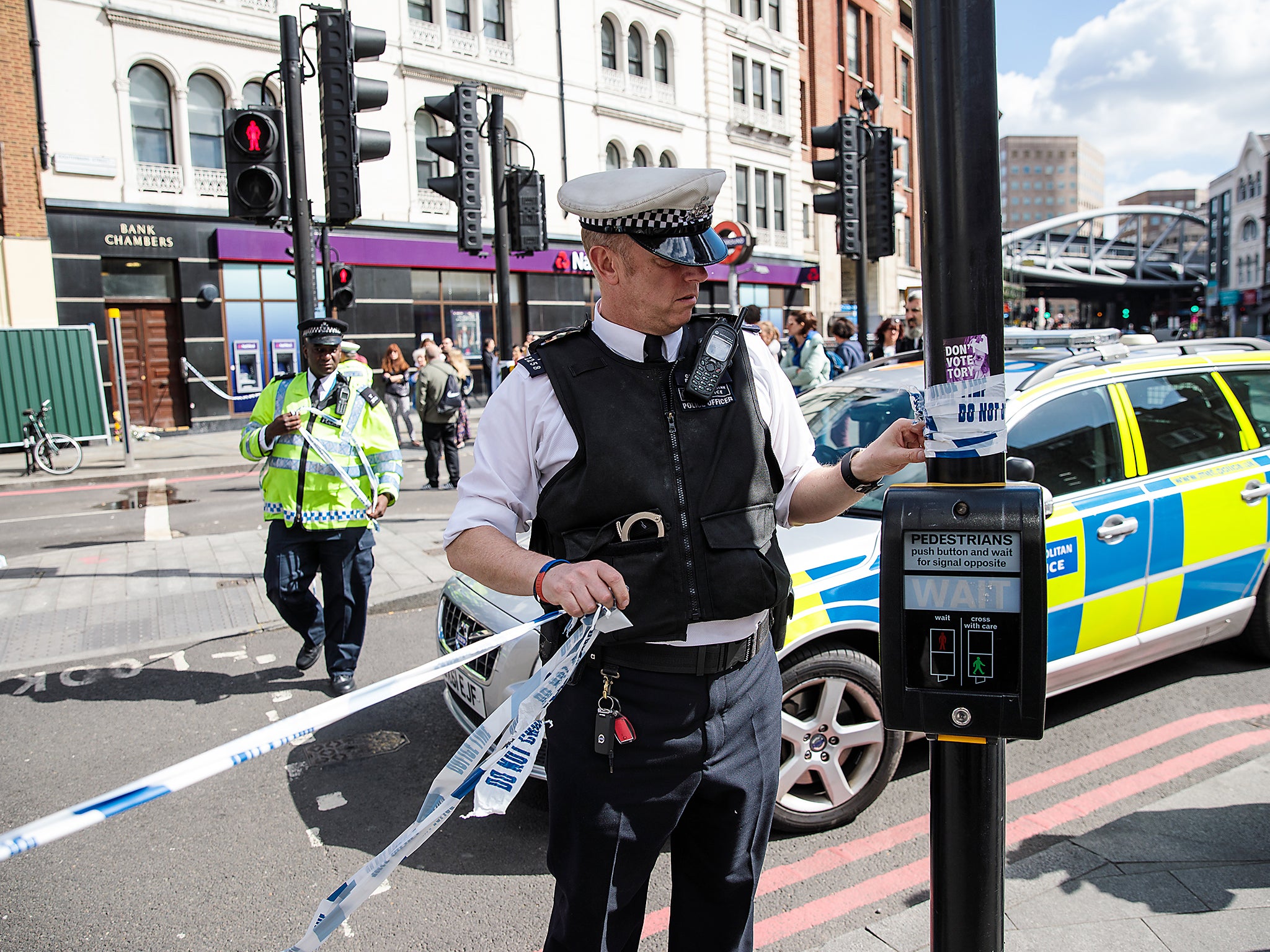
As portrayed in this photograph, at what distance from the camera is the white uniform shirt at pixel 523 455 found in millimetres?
1987

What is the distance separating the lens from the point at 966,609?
1691 millimetres

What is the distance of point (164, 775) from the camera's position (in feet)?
4.88

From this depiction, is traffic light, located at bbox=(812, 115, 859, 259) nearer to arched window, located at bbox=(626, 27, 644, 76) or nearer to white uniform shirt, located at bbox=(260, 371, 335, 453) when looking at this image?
white uniform shirt, located at bbox=(260, 371, 335, 453)

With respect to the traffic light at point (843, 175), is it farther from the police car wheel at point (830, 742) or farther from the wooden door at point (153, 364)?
the wooden door at point (153, 364)

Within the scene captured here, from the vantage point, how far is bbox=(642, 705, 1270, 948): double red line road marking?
3.03 meters

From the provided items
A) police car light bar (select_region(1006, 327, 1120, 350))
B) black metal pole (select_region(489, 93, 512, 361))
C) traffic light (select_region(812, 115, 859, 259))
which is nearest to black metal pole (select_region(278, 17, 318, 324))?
black metal pole (select_region(489, 93, 512, 361))

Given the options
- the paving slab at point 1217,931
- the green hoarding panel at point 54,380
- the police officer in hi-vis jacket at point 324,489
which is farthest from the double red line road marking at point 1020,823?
the green hoarding panel at point 54,380

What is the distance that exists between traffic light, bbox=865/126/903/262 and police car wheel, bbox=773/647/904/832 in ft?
26.1

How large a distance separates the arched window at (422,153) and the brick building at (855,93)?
53.3 ft

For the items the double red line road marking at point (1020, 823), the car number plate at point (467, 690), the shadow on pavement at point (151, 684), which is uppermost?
the car number plate at point (467, 690)

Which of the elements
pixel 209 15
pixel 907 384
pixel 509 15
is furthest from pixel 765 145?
pixel 907 384

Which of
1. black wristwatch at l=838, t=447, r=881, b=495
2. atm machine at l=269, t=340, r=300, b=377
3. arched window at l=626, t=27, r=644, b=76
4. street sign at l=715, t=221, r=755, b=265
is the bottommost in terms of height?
black wristwatch at l=838, t=447, r=881, b=495

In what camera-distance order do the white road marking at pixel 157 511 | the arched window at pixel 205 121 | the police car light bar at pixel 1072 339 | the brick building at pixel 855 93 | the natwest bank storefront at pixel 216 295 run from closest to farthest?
the police car light bar at pixel 1072 339 < the white road marking at pixel 157 511 < the natwest bank storefront at pixel 216 295 < the arched window at pixel 205 121 < the brick building at pixel 855 93

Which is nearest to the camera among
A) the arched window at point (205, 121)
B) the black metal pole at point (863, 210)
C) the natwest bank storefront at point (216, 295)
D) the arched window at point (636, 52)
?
the black metal pole at point (863, 210)
